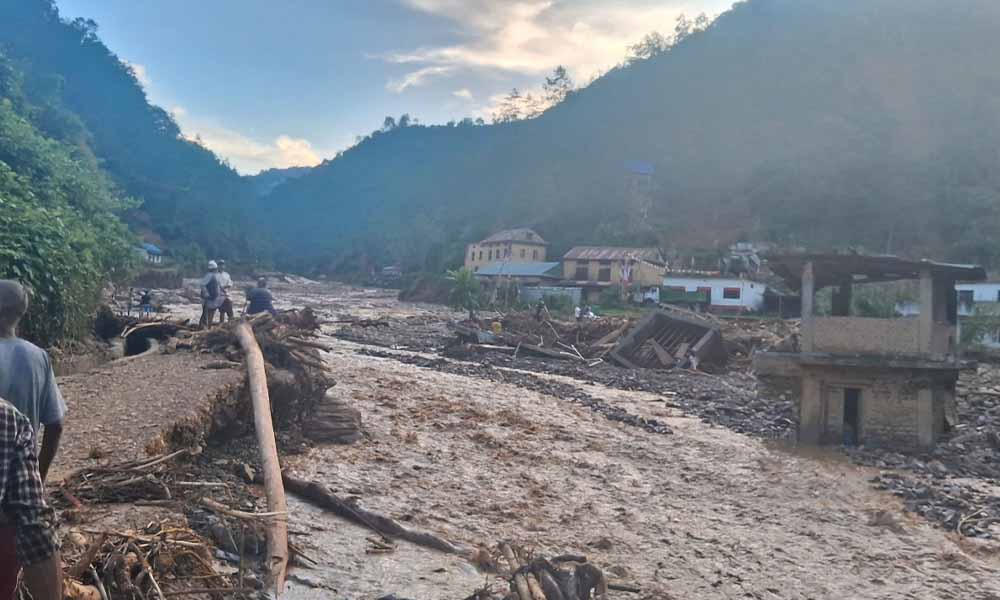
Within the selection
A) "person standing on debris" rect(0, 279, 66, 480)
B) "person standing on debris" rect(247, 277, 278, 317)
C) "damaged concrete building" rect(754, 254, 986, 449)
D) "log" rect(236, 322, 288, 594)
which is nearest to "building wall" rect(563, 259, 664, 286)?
"damaged concrete building" rect(754, 254, 986, 449)

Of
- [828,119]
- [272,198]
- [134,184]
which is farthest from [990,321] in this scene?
[272,198]

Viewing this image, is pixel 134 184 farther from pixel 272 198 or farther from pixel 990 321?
pixel 990 321

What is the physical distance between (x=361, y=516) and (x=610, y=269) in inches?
1924

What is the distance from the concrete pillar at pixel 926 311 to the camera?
12.3 metres

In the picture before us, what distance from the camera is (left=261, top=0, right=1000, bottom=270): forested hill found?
6775 cm

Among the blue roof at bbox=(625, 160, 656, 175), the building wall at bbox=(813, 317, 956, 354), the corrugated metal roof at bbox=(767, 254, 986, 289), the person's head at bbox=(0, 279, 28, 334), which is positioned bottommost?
the building wall at bbox=(813, 317, 956, 354)

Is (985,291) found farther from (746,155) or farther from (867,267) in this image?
(746,155)

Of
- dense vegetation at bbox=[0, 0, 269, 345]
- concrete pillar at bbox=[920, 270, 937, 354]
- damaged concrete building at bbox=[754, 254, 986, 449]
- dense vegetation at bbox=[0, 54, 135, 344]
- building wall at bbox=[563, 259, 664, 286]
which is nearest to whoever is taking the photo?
dense vegetation at bbox=[0, 54, 135, 344]

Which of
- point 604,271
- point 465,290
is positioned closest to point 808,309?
point 465,290

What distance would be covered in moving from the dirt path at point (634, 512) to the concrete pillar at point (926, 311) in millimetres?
2380

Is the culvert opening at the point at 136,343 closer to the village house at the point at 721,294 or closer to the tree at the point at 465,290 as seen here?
the tree at the point at 465,290

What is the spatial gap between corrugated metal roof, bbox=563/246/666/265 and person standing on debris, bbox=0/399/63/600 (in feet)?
171

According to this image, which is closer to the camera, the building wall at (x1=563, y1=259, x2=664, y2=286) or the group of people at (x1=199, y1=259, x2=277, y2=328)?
the group of people at (x1=199, y1=259, x2=277, y2=328)

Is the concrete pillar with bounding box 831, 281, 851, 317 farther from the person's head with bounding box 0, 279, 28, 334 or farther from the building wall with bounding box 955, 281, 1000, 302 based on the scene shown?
the building wall with bounding box 955, 281, 1000, 302
